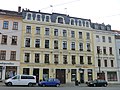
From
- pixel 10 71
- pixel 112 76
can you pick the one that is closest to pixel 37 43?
pixel 10 71

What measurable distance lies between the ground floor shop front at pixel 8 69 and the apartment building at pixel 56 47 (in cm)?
124

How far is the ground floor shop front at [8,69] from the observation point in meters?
40.4

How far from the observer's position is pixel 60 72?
152 feet

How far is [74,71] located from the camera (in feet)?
156

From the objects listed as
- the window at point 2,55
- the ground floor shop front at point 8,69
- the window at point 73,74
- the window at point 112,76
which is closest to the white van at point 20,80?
the ground floor shop front at point 8,69

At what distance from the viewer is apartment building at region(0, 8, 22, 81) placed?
4112cm

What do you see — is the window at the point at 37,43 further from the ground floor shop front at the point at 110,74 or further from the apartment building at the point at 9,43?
the ground floor shop front at the point at 110,74

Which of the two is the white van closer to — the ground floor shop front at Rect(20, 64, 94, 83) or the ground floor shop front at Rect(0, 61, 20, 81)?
the ground floor shop front at Rect(0, 61, 20, 81)

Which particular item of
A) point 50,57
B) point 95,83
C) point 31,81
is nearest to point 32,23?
point 50,57

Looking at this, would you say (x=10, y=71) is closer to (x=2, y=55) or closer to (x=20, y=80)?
(x=2, y=55)

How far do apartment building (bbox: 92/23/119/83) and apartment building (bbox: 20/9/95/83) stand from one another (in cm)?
169

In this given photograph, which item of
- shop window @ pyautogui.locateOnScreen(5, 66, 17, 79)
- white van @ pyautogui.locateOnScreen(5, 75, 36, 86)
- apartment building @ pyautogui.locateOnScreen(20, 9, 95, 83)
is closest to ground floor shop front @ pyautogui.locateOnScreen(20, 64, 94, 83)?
apartment building @ pyautogui.locateOnScreen(20, 9, 95, 83)

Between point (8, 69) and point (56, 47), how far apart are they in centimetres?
1224

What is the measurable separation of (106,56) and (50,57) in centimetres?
1613
